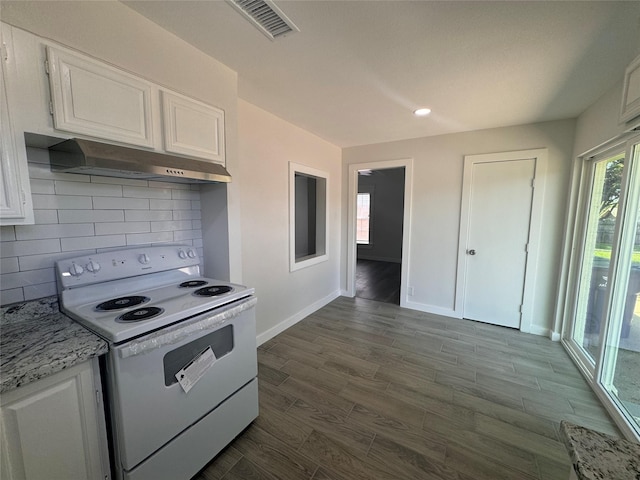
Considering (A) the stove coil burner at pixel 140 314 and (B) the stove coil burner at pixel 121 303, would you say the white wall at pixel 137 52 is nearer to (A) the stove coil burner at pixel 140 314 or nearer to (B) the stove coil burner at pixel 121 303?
(B) the stove coil burner at pixel 121 303

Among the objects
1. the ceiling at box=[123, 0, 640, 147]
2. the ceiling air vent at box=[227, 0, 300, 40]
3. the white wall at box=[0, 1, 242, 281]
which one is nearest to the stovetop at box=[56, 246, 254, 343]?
the white wall at box=[0, 1, 242, 281]

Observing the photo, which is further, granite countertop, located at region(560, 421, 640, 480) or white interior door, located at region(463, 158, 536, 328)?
white interior door, located at region(463, 158, 536, 328)

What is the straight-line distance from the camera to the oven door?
1.11m

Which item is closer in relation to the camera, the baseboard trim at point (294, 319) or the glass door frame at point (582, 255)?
the glass door frame at point (582, 255)

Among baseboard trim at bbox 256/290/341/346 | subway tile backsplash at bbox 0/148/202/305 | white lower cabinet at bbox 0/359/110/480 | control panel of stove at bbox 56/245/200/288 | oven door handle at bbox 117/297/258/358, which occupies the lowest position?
baseboard trim at bbox 256/290/341/346

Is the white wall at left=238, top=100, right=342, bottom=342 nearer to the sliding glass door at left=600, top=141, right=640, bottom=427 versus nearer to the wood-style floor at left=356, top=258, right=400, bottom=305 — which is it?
the wood-style floor at left=356, top=258, right=400, bottom=305

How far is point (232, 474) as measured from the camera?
147 centimetres

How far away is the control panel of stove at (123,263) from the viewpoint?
4.56ft

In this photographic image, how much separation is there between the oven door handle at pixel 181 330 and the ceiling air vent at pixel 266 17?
1.59 m

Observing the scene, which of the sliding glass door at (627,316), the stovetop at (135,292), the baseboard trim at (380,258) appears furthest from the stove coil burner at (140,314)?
the baseboard trim at (380,258)

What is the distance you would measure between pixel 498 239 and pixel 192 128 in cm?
348

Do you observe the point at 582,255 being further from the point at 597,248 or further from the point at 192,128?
the point at 192,128

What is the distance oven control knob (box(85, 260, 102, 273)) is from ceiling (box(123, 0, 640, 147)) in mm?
1385

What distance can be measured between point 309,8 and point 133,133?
45.1 inches
